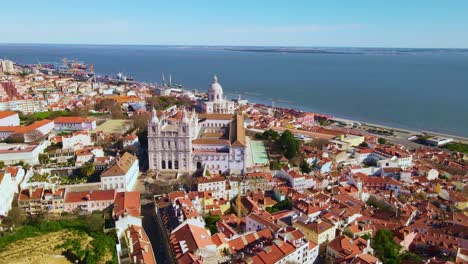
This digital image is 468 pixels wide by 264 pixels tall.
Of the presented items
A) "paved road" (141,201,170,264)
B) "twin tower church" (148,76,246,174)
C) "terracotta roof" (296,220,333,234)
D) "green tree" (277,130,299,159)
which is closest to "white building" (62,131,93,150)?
"twin tower church" (148,76,246,174)

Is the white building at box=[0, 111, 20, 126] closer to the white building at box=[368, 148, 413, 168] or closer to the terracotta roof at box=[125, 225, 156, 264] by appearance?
the terracotta roof at box=[125, 225, 156, 264]

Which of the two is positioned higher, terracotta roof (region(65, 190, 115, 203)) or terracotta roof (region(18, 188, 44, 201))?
terracotta roof (region(18, 188, 44, 201))

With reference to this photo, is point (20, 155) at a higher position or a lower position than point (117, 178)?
higher

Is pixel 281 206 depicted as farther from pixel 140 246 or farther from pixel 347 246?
pixel 140 246

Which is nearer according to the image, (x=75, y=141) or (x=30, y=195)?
(x=30, y=195)

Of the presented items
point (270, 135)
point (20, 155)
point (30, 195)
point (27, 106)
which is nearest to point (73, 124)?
point (20, 155)

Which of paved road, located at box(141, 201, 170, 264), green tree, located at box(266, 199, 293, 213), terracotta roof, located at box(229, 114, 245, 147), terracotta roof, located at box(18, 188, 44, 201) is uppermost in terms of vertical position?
terracotta roof, located at box(229, 114, 245, 147)

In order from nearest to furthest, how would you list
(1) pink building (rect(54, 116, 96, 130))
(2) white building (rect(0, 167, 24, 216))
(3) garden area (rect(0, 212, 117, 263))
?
(3) garden area (rect(0, 212, 117, 263)) → (2) white building (rect(0, 167, 24, 216)) → (1) pink building (rect(54, 116, 96, 130))

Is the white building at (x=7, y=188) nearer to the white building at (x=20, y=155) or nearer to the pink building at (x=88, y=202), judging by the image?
the pink building at (x=88, y=202)

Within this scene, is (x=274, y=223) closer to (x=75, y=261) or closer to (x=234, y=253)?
(x=234, y=253)

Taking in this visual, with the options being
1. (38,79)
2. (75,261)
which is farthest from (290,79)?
(75,261)

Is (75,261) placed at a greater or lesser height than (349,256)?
lesser
